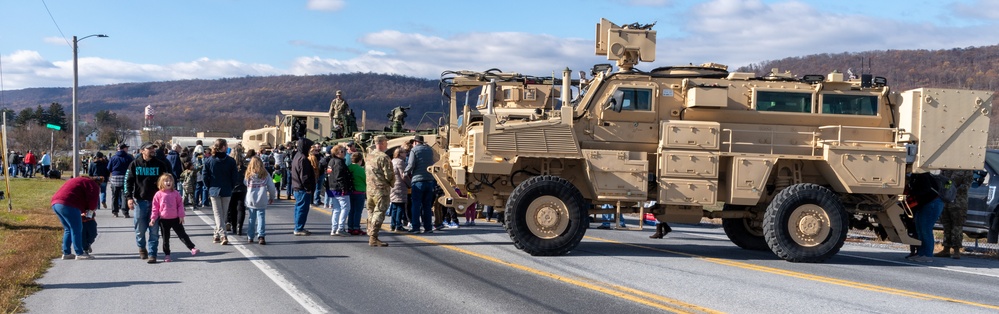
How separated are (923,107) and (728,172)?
295 centimetres

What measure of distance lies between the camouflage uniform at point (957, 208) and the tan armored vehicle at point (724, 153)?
907 millimetres

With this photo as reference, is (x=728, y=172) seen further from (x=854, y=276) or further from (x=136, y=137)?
(x=136, y=137)

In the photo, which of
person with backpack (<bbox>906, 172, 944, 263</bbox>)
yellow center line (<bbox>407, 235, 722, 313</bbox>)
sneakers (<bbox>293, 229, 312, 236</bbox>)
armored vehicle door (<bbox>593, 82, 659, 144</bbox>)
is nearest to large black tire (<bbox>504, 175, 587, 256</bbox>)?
yellow center line (<bbox>407, 235, 722, 313</bbox>)

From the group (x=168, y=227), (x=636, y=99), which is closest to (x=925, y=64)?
(x=636, y=99)

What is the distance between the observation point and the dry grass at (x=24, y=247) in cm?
909

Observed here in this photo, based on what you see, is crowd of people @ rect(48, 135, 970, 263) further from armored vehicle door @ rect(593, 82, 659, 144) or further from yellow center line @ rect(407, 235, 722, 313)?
yellow center line @ rect(407, 235, 722, 313)

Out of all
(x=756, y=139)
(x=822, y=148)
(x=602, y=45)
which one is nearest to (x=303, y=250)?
(x=602, y=45)

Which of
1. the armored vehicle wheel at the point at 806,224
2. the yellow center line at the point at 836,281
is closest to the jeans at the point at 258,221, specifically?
the yellow center line at the point at 836,281

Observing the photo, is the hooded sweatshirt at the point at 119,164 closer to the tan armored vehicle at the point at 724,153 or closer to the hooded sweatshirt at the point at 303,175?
the hooded sweatshirt at the point at 303,175

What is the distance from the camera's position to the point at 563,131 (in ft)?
42.0

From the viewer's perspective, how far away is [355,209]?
15.5m

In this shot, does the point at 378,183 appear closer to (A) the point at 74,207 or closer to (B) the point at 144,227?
(B) the point at 144,227

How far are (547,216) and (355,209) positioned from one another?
4.34 meters

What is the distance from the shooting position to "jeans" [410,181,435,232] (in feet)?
50.9
